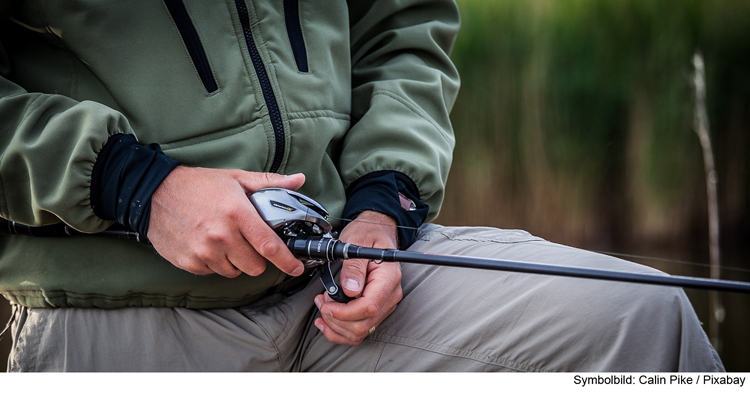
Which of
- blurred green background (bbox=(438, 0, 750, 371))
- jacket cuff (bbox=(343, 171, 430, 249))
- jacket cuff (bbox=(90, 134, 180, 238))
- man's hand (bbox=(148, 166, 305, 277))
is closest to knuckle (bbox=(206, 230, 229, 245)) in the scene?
man's hand (bbox=(148, 166, 305, 277))

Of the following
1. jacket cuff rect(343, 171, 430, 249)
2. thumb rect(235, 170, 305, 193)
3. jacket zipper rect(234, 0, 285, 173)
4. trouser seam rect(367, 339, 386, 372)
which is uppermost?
jacket zipper rect(234, 0, 285, 173)

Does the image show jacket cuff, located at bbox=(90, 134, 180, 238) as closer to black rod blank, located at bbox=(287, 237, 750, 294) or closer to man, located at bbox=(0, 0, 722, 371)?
man, located at bbox=(0, 0, 722, 371)

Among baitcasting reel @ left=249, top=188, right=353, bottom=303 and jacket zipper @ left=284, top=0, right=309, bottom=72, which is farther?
jacket zipper @ left=284, top=0, right=309, bottom=72

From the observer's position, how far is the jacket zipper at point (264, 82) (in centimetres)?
98

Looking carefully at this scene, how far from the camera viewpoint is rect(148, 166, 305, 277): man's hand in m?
0.79

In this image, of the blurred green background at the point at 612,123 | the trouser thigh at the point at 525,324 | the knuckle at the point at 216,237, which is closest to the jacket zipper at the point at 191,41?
the knuckle at the point at 216,237

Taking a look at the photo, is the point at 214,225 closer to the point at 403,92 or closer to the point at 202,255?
the point at 202,255

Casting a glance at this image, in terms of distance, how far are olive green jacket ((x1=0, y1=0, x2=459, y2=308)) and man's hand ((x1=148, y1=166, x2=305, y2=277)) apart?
110 millimetres

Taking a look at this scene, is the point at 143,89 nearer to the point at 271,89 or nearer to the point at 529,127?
the point at 271,89

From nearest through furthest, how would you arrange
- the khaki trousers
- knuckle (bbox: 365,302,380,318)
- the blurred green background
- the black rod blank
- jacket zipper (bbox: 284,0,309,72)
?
1. the black rod blank
2. the khaki trousers
3. knuckle (bbox: 365,302,380,318)
4. jacket zipper (bbox: 284,0,309,72)
5. the blurred green background

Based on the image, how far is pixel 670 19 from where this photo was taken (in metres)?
2.10

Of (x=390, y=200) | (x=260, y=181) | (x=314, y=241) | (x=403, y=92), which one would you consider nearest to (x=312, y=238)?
(x=314, y=241)

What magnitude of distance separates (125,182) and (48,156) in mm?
110

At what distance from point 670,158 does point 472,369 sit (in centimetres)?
157
